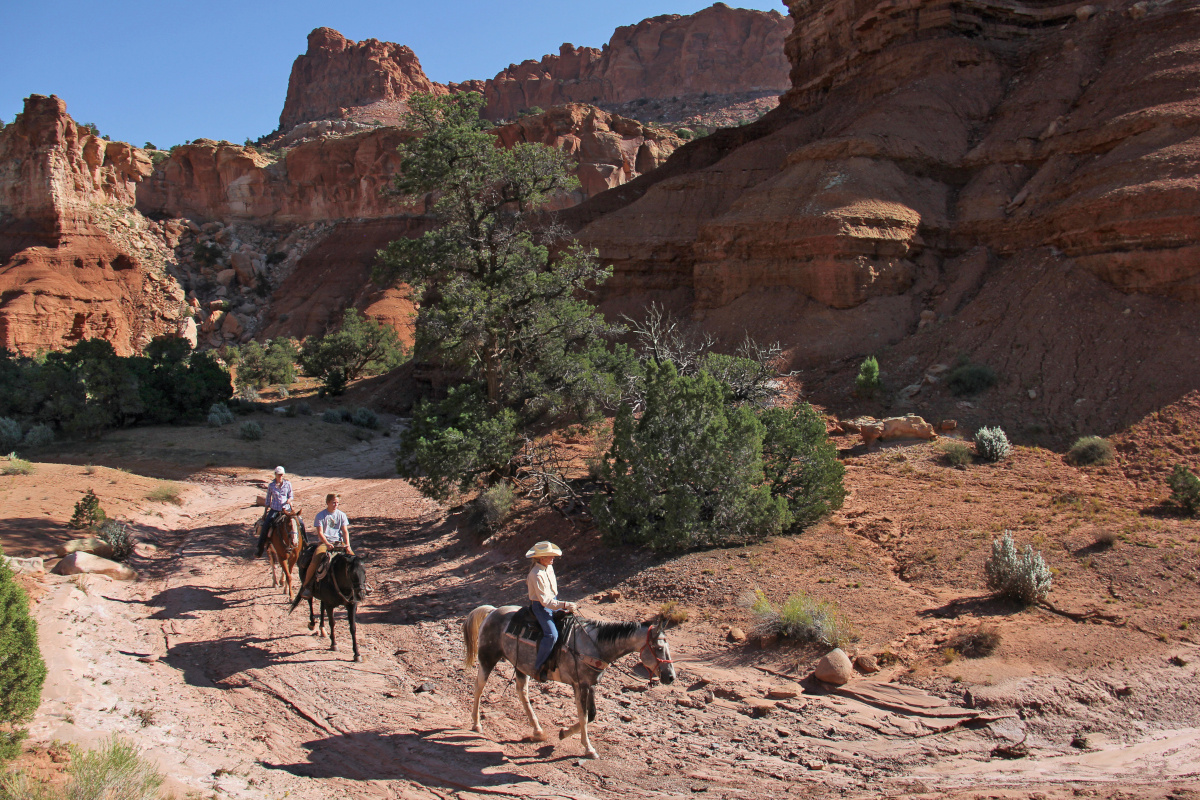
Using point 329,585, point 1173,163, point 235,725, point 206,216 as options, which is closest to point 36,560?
point 329,585

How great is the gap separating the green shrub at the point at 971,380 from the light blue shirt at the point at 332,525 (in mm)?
15759

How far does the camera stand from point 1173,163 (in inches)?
738

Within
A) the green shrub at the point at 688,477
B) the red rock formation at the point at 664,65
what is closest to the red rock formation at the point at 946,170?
the green shrub at the point at 688,477

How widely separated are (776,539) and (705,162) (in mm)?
30232

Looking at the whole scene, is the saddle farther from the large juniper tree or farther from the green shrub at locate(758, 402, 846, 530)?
the large juniper tree

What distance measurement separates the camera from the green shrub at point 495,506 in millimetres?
14062

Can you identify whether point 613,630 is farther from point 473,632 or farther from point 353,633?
point 353,633

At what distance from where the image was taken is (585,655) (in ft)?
21.9

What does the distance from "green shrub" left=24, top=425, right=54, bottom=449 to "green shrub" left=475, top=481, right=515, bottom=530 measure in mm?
18460

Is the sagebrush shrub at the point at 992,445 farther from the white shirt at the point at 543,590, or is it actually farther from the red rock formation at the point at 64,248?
the red rock formation at the point at 64,248

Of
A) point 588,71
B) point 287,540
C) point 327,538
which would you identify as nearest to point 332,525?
point 327,538

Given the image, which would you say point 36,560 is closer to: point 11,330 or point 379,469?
point 379,469

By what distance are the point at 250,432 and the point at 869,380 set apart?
21.1 m

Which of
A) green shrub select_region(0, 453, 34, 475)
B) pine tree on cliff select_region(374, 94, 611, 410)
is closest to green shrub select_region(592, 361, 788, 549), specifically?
pine tree on cliff select_region(374, 94, 611, 410)
